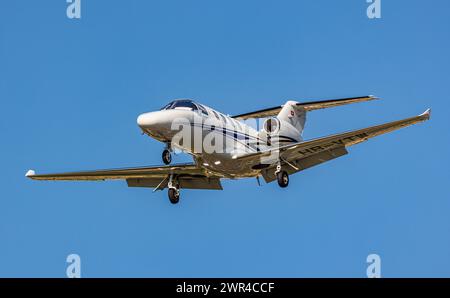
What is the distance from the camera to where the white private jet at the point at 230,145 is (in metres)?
29.4

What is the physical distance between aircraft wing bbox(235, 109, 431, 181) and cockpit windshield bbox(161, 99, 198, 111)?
8.63ft

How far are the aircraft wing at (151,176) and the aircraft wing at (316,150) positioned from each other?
101 inches

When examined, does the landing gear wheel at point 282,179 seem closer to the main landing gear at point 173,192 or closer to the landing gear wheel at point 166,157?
the main landing gear at point 173,192

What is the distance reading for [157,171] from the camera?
3334 cm

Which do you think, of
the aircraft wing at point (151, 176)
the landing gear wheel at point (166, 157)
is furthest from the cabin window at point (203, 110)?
the aircraft wing at point (151, 176)

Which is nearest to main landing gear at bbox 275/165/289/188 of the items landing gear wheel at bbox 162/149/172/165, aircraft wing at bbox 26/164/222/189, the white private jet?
the white private jet

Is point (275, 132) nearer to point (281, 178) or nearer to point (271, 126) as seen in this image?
point (271, 126)

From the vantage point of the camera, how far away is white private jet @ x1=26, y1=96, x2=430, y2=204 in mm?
29438

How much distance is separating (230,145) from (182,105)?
2.61 meters

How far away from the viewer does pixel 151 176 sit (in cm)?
3409

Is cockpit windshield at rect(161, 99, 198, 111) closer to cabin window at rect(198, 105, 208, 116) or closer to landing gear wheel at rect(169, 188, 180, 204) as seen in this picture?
cabin window at rect(198, 105, 208, 116)
